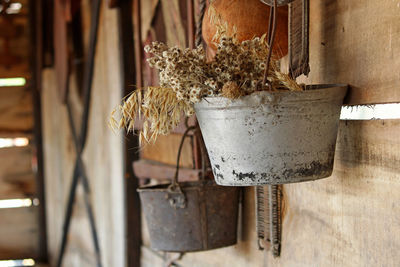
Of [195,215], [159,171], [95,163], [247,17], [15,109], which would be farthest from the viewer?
[15,109]

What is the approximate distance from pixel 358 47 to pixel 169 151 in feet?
3.79

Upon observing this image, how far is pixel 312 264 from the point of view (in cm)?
136

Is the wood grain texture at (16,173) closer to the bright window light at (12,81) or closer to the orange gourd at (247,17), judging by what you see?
the bright window light at (12,81)

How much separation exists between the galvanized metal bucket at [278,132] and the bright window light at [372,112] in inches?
1.7

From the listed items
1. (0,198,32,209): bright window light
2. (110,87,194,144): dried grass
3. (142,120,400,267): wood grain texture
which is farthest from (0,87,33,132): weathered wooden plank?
(110,87,194,144): dried grass

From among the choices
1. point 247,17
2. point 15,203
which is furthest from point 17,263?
point 247,17

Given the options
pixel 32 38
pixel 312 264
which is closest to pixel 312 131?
pixel 312 264

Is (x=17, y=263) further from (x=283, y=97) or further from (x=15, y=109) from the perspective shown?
(x=283, y=97)

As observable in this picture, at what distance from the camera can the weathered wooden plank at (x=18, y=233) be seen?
195 inches

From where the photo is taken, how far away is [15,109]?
492 cm

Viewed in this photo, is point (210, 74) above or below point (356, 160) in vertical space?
above

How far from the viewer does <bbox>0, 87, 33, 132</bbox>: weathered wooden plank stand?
192 inches

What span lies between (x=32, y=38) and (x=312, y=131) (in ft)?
13.4

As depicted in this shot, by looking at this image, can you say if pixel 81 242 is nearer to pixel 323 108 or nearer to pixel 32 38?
pixel 32 38
